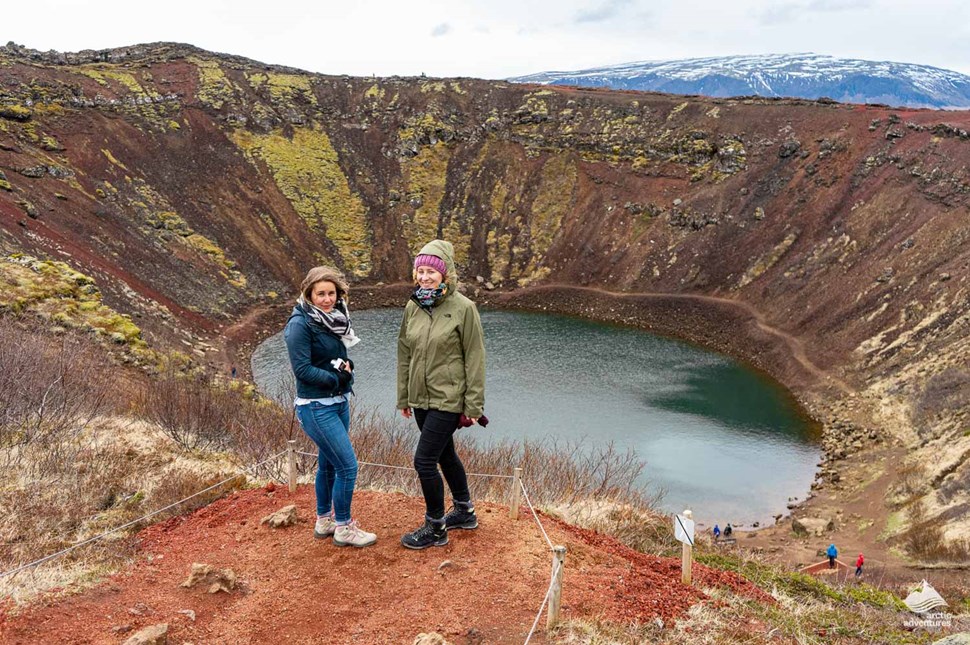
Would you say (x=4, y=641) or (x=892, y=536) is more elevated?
(x=4, y=641)

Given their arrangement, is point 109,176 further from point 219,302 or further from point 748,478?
point 748,478

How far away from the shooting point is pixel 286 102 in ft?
195

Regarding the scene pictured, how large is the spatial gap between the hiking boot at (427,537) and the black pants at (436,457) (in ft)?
0.31

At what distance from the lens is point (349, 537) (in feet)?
22.1

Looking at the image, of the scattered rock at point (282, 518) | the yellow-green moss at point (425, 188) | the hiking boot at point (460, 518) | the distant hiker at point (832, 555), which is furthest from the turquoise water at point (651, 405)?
the scattered rock at point (282, 518)

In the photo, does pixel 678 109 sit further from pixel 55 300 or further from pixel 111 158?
pixel 55 300

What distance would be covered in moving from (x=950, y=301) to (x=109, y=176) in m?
51.0

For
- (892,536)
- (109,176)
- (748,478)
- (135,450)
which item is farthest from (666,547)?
(109,176)

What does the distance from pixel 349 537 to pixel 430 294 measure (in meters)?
2.66

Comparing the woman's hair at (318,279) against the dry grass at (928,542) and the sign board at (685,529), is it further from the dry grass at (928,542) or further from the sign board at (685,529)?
the dry grass at (928,542)

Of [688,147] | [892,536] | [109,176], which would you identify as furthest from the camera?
[688,147]

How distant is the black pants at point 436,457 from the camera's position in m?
6.34

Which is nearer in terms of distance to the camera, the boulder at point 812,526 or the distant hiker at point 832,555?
the distant hiker at point 832,555

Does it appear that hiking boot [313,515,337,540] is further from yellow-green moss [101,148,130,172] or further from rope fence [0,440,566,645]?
yellow-green moss [101,148,130,172]
